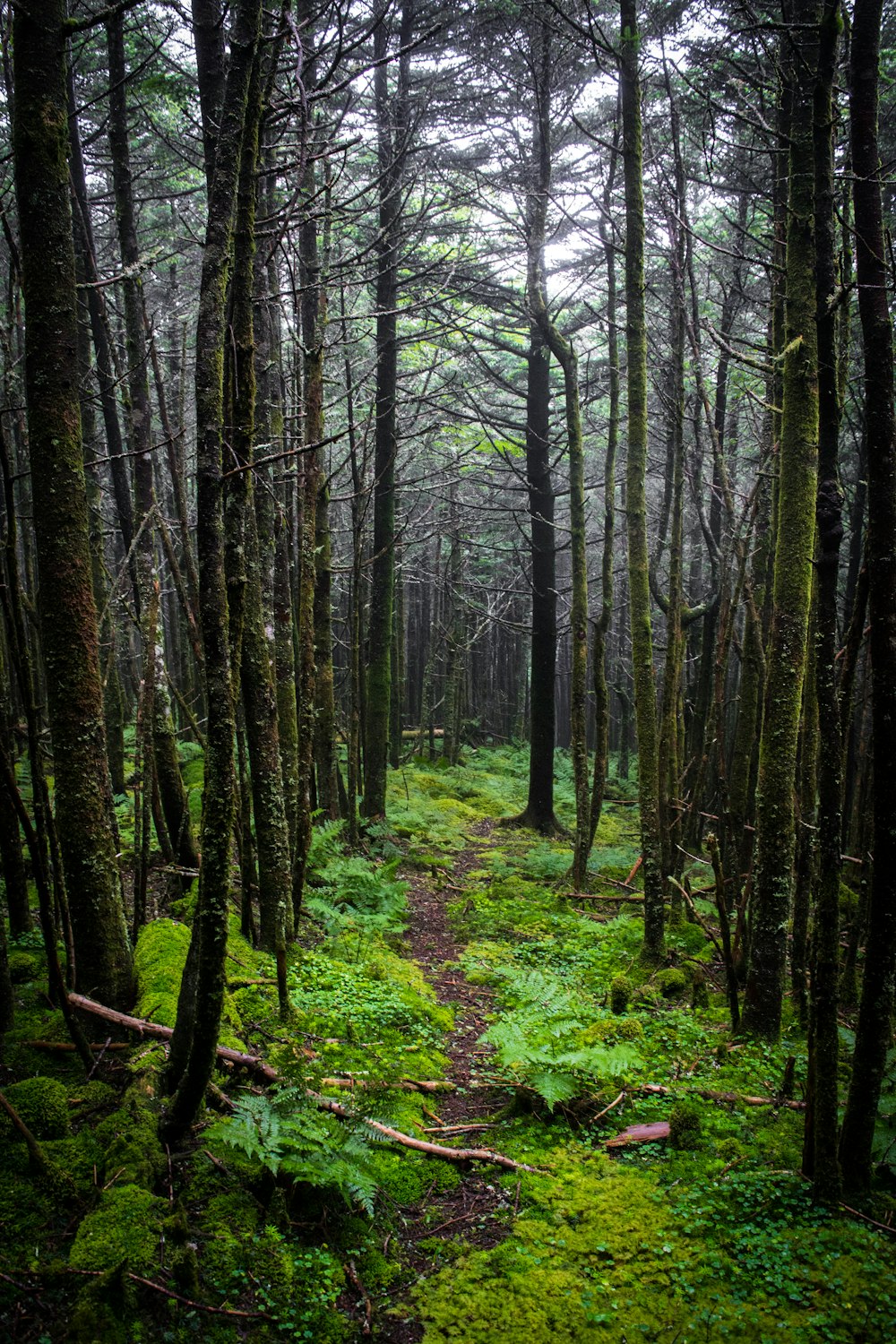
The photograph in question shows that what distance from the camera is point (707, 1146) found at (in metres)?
3.82

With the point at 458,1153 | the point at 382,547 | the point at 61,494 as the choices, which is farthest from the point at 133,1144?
the point at 382,547

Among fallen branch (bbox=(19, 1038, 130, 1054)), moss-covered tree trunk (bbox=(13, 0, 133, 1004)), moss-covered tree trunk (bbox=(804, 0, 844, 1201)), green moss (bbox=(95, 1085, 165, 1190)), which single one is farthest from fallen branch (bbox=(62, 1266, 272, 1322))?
moss-covered tree trunk (bbox=(804, 0, 844, 1201))

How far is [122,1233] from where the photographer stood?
264 cm

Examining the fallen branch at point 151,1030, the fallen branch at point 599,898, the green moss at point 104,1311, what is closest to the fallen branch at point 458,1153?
the fallen branch at point 151,1030

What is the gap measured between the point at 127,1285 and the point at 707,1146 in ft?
9.14

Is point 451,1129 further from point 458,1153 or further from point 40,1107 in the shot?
point 40,1107

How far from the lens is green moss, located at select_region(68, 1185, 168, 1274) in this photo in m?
2.52

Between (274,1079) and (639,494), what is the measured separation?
221 inches

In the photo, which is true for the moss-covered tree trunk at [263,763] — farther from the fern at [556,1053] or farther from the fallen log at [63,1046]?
the fern at [556,1053]

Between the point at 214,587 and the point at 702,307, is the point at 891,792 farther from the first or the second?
the point at 702,307

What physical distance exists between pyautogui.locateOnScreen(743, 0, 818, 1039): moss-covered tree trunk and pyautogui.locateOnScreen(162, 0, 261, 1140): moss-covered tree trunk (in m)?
3.59

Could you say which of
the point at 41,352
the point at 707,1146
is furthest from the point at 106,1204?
the point at 41,352

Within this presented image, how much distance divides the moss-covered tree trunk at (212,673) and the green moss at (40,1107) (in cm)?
43

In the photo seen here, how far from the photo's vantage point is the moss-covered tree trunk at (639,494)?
676cm
